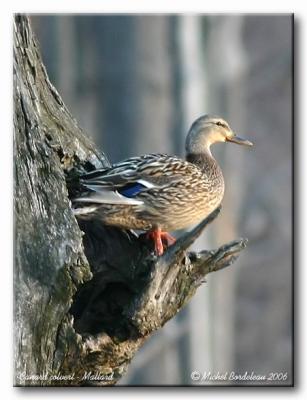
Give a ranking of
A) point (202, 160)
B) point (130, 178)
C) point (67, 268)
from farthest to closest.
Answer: point (202, 160) → point (130, 178) → point (67, 268)

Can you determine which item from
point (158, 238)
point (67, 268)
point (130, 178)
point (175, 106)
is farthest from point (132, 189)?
point (175, 106)

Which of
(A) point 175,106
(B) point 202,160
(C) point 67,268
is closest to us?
(C) point 67,268

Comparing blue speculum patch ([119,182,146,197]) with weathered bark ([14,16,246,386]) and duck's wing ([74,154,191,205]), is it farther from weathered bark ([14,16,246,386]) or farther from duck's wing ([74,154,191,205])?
weathered bark ([14,16,246,386])

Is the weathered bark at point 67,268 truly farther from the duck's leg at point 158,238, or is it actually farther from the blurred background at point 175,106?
the blurred background at point 175,106

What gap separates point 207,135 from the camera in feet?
14.8

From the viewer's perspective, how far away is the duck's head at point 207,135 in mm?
4496

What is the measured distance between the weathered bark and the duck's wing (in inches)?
3.5

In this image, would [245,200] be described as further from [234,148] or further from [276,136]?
[234,148]

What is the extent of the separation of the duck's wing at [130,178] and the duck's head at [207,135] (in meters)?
0.18

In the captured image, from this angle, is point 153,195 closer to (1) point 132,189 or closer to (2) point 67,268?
(1) point 132,189

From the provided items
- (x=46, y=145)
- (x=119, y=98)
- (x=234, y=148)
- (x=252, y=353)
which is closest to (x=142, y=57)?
(x=119, y=98)

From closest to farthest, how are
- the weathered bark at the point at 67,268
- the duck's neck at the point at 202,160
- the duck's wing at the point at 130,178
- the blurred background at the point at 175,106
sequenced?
the weathered bark at the point at 67,268 < the duck's wing at the point at 130,178 < the duck's neck at the point at 202,160 < the blurred background at the point at 175,106

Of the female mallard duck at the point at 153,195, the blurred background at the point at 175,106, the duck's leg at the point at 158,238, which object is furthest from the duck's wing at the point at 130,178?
the blurred background at the point at 175,106

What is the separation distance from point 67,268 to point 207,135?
83 cm
